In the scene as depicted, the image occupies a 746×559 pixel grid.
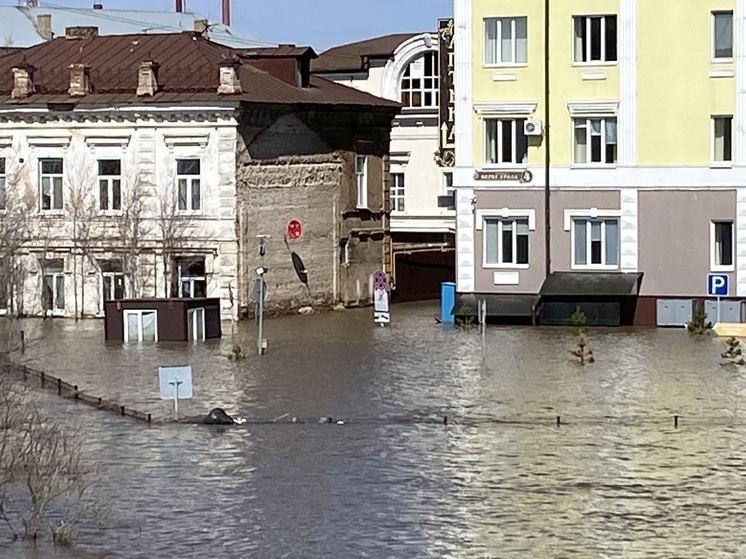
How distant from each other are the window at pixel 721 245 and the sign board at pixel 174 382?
1986 centimetres

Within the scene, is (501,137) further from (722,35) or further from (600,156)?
(722,35)

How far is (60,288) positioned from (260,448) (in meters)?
23.8

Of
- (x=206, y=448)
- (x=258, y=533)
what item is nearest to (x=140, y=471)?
(x=206, y=448)

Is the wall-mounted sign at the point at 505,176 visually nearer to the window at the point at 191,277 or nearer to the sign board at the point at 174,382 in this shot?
the window at the point at 191,277

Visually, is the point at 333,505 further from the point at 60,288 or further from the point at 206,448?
the point at 60,288

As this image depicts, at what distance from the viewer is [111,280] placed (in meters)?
47.9

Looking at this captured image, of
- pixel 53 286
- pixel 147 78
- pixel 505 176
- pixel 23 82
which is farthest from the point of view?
pixel 53 286

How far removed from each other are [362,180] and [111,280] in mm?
8588

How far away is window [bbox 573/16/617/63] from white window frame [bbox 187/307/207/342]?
11.7 metres

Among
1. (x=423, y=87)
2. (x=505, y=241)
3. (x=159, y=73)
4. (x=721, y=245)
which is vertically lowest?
(x=721, y=245)

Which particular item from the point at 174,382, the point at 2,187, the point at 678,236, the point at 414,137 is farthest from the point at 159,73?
the point at 174,382

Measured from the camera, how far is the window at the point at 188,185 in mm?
47344

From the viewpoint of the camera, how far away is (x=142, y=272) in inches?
1854

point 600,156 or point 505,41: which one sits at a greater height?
point 505,41
